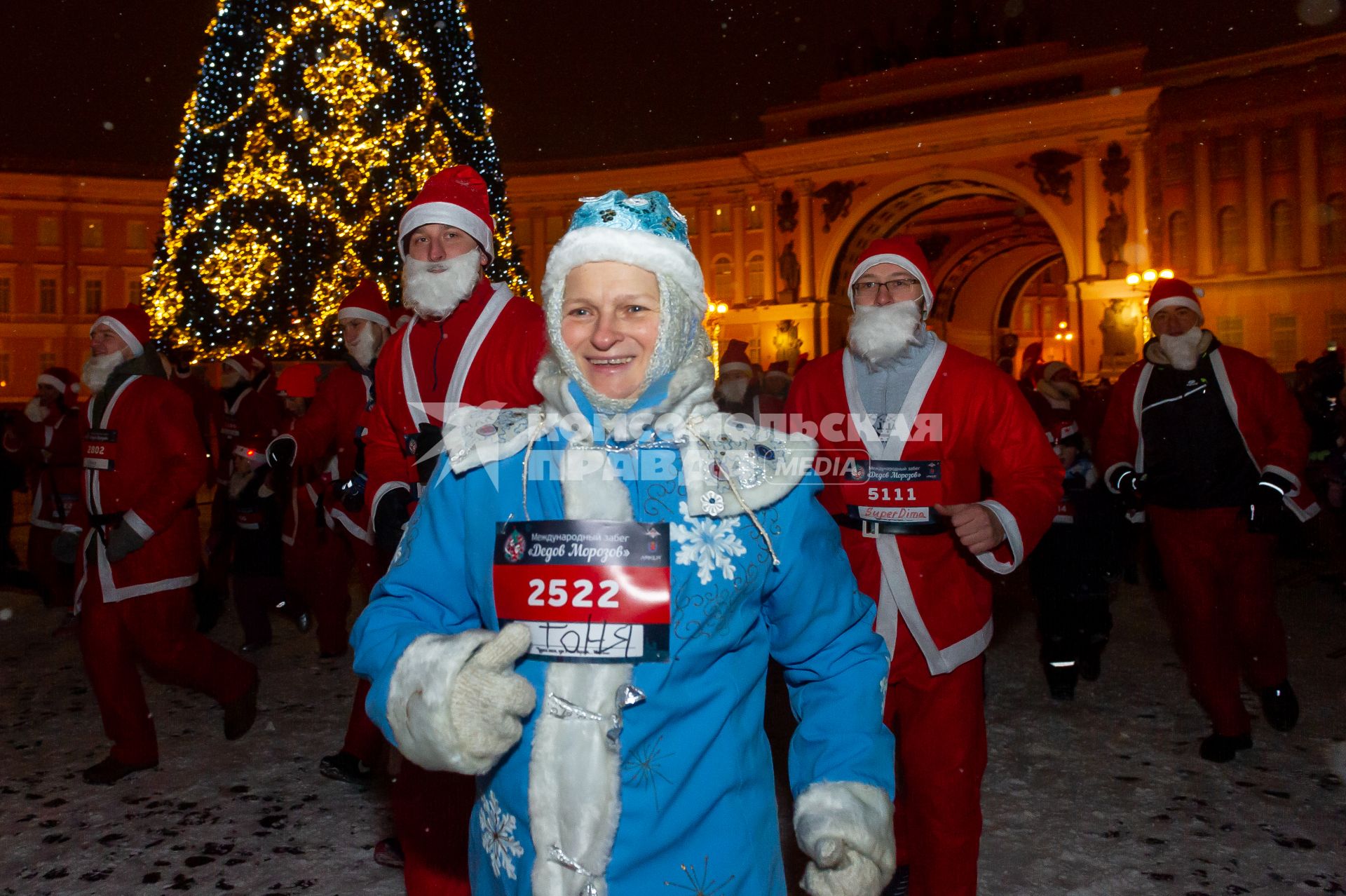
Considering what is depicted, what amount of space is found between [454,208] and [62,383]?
7.99 metres

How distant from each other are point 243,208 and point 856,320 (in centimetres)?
1229

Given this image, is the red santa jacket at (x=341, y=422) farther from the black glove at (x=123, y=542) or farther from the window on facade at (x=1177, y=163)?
the window on facade at (x=1177, y=163)

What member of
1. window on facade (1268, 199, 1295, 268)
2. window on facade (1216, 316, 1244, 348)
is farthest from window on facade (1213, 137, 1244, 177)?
window on facade (1216, 316, 1244, 348)

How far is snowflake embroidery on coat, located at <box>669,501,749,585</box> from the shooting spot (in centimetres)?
187

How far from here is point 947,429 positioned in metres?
3.58

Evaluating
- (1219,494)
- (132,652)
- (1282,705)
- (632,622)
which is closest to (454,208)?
(632,622)

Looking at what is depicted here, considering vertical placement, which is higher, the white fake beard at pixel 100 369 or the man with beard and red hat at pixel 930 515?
the white fake beard at pixel 100 369

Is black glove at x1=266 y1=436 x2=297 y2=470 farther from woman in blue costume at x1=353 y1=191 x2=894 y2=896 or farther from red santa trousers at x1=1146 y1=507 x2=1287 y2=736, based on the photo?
red santa trousers at x1=1146 y1=507 x2=1287 y2=736

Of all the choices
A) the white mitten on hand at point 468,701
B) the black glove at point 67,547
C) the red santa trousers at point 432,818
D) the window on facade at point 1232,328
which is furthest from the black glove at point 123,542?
the window on facade at point 1232,328

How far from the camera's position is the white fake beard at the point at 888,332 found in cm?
372

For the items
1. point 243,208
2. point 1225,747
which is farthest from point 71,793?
point 243,208

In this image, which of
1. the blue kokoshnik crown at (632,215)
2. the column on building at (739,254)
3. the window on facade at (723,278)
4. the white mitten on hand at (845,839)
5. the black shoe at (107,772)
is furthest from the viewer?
the window on facade at (723,278)

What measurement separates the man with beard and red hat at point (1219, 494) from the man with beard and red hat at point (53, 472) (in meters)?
7.85

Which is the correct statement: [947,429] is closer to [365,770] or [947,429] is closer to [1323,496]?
[365,770]
